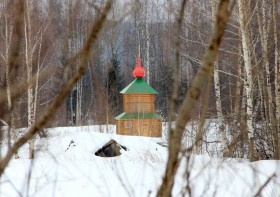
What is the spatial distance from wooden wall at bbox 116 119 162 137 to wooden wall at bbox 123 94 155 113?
28 centimetres

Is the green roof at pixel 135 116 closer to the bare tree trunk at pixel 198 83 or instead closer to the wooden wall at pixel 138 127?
the wooden wall at pixel 138 127

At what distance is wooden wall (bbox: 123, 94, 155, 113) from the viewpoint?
358 inches

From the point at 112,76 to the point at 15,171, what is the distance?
410 inches

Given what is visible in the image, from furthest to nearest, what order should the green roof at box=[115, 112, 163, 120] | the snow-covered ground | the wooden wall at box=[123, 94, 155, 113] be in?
the wooden wall at box=[123, 94, 155, 113] < the green roof at box=[115, 112, 163, 120] < the snow-covered ground

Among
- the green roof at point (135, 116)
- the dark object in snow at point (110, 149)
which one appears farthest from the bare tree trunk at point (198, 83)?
the green roof at point (135, 116)

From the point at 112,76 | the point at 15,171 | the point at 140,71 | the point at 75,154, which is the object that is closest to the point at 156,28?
the point at 112,76

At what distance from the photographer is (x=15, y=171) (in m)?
3.90

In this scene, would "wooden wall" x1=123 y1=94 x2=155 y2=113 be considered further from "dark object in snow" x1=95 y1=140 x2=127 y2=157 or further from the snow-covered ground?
the snow-covered ground

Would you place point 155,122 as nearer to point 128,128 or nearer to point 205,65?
point 128,128

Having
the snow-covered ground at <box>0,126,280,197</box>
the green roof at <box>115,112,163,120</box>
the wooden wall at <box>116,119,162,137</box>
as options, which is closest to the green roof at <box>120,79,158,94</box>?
the green roof at <box>115,112,163,120</box>

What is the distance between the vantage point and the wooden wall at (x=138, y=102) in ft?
29.8

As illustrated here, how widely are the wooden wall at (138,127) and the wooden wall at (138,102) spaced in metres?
0.28

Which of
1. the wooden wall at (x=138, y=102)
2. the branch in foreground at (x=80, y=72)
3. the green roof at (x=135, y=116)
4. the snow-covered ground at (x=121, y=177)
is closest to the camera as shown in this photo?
the branch in foreground at (x=80, y=72)

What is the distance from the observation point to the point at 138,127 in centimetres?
922
